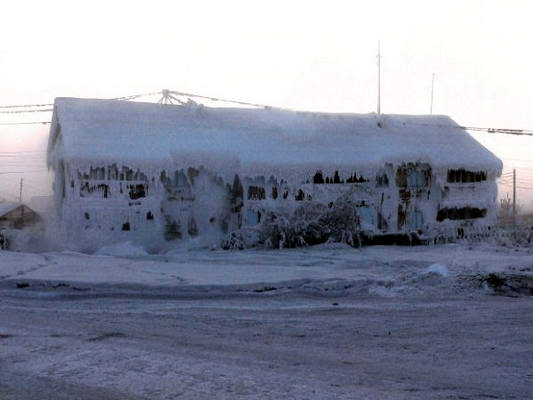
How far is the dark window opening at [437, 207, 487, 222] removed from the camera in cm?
2623

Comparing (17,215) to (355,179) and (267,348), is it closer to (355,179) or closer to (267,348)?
(355,179)

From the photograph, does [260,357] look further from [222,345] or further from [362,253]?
[362,253]

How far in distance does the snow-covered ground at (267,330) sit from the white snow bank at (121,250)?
431 centimetres

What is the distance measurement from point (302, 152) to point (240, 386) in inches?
730

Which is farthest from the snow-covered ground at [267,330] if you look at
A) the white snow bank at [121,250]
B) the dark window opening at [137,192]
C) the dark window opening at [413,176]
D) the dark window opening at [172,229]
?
the dark window opening at [413,176]

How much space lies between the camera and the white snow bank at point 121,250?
20297 mm

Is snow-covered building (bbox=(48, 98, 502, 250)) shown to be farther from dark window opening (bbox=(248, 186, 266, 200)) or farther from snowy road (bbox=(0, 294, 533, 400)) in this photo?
snowy road (bbox=(0, 294, 533, 400))

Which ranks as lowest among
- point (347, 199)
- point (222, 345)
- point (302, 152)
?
point (222, 345)

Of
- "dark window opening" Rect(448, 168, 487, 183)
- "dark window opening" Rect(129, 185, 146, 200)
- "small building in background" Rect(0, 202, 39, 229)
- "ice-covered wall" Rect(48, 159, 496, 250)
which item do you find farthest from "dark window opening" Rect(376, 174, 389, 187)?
"small building in background" Rect(0, 202, 39, 229)

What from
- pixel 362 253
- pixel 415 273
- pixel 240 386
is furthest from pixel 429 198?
pixel 240 386

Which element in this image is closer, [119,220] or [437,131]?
[119,220]

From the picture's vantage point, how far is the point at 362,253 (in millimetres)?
19219

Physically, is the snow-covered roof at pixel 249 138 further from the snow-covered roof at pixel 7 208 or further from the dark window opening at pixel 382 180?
the snow-covered roof at pixel 7 208

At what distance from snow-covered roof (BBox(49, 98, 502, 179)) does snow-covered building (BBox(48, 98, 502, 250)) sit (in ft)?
0.13
